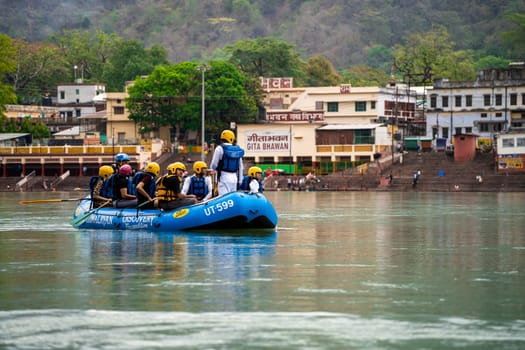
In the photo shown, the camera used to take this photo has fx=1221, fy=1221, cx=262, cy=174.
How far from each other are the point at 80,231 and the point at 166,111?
80437mm

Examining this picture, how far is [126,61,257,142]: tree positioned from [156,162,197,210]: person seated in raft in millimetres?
79632

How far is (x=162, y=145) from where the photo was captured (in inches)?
4281

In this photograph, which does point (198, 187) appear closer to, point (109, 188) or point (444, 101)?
point (109, 188)

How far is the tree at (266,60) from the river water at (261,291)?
122m

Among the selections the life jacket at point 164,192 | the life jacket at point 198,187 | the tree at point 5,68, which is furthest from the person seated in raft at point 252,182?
the tree at point 5,68

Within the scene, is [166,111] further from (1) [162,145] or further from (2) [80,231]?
(2) [80,231]

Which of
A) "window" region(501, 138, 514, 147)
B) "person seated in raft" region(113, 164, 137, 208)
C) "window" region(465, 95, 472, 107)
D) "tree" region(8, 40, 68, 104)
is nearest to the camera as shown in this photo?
"person seated in raft" region(113, 164, 137, 208)

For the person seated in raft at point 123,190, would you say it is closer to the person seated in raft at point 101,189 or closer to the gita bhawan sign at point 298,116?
the person seated in raft at point 101,189

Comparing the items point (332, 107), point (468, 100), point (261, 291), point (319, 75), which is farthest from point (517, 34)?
point (261, 291)

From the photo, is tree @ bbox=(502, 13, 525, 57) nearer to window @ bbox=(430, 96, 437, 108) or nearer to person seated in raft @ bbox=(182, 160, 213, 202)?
window @ bbox=(430, 96, 437, 108)

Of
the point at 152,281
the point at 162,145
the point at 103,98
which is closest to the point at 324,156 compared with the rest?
the point at 162,145

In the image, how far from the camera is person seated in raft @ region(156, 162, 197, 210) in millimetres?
30031

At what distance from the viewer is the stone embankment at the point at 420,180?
85.5m

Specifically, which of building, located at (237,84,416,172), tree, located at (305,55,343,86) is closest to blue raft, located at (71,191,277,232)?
building, located at (237,84,416,172)
